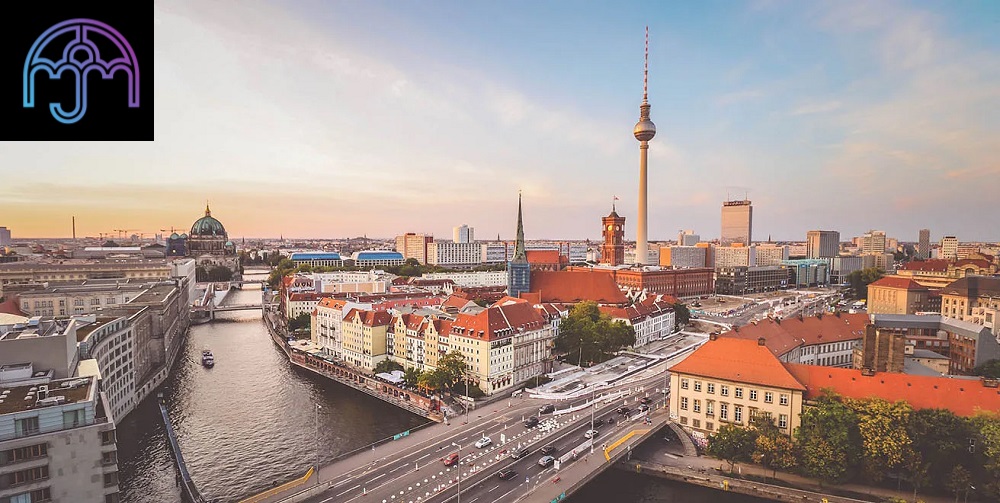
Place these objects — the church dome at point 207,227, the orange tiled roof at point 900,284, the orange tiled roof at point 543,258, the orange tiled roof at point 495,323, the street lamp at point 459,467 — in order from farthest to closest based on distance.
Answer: the church dome at point 207,227
the orange tiled roof at point 543,258
the orange tiled roof at point 900,284
the orange tiled roof at point 495,323
the street lamp at point 459,467

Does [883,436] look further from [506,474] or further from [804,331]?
[804,331]

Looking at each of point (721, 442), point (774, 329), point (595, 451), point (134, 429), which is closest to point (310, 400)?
point (134, 429)

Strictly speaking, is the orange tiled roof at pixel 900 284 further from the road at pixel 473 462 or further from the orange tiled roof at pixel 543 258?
the orange tiled roof at pixel 543 258

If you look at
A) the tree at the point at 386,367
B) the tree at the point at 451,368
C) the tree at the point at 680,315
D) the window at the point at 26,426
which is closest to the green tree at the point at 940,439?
the tree at the point at 451,368

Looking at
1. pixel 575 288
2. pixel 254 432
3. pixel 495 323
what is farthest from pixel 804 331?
pixel 254 432

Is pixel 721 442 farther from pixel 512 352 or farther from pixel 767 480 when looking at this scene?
pixel 512 352

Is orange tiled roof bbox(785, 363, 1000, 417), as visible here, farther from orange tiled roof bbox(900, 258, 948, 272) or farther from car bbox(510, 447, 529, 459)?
orange tiled roof bbox(900, 258, 948, 272)
